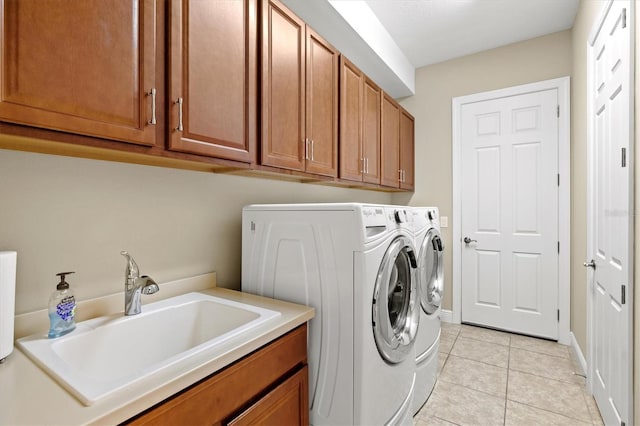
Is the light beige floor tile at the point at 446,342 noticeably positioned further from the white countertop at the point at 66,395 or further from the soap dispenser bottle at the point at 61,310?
the soap dispenser bottle at the point at 61,310

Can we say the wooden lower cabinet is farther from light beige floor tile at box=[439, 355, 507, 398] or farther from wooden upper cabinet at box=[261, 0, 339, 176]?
light beige floor tile at box=[439, 355, 507, 398]

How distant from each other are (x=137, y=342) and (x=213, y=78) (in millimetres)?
1025

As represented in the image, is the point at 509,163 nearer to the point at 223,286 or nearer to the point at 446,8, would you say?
the point at 446,8

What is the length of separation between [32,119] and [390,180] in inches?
97.3

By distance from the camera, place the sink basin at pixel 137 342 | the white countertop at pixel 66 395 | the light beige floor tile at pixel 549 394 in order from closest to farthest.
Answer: the white countertop at pixel 66 395 < the sink basin at pixel 137 342 < the light beige floor tile at pixel 549 394

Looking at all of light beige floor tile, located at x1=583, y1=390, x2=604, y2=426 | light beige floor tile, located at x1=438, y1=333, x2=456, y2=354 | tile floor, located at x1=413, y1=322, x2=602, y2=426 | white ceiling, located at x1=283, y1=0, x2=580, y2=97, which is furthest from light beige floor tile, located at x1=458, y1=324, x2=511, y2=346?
white ceiling, located at x1=283, y1=0, x2=580, y2=97

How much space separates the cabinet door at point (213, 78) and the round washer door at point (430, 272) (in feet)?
3.91

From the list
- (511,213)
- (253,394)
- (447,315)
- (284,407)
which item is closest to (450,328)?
(447,315)

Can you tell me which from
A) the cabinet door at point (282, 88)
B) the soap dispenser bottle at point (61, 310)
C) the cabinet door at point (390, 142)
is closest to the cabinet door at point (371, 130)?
the cabinet door at point (390, 142)

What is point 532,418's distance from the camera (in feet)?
5.90

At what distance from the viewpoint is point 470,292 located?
3227 millimetres

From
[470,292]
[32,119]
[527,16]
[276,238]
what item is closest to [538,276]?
[470,292]

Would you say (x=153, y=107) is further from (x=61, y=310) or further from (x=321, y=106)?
(x=321, y=106)

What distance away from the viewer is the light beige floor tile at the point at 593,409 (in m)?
1.77
